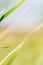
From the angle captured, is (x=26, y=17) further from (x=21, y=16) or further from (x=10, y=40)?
(x=10, y=40)

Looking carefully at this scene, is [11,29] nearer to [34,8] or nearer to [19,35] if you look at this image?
[19,35]

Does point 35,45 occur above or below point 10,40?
below

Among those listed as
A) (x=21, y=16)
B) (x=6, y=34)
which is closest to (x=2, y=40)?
(x=6, y=34)

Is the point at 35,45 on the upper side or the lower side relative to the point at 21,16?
lower

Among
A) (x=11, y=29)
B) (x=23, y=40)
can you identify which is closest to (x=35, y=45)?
(x=23, y=40)

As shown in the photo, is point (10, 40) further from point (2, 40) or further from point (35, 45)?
point (35, 45)

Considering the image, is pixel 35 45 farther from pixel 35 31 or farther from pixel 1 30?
pixel 1 30

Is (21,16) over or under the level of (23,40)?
over
